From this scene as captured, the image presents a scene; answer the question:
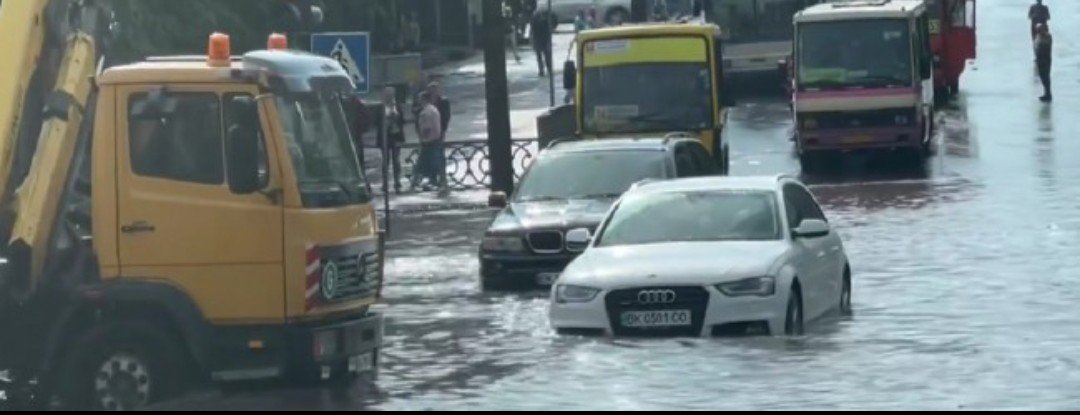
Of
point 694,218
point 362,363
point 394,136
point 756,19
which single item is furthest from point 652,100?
point 756,19

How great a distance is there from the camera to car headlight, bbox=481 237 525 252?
2533 centimetres

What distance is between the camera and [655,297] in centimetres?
1953

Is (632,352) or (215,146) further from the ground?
(215,146)

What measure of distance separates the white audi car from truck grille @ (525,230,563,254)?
10.0ft

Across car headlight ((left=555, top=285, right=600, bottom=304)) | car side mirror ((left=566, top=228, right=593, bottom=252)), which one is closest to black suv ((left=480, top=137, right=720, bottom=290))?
car side mirror ((left=566, top=228, right=593, bottom=252))

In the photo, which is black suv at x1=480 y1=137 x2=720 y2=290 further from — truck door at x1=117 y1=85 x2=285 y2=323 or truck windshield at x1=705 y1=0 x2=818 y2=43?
truck windshield at x1=705 y1=0 x2=818 y2=43

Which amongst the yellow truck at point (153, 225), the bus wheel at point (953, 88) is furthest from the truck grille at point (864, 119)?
the yellow truck at point (153, 225)

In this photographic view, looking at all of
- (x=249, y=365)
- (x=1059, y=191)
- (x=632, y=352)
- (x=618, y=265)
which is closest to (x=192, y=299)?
(x=249, y=365)

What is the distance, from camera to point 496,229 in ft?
84.2

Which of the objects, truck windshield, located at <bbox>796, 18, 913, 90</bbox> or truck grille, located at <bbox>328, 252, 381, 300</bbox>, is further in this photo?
truck windshield, located at <bbox>796, 18, 913, 90</bbox>

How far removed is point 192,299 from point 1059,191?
70.1ft

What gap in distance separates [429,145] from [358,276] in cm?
2380

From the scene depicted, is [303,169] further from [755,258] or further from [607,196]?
[607,196]

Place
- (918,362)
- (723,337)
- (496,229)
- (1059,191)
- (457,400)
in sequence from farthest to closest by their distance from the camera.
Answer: (1059,191), (496,229), (723,337), (918,362), (457,400)
